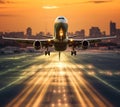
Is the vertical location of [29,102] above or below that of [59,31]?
below

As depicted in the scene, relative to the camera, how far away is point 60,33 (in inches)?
2982

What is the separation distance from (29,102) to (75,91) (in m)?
10.4

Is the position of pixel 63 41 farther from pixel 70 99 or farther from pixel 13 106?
pixel 13 106

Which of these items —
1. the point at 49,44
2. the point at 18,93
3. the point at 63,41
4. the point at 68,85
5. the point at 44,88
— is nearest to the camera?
the point at 18,93

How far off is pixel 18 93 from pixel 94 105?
12.0m

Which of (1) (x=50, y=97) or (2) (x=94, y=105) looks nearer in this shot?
(2) (x=94, y=105)

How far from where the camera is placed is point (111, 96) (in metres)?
42.5

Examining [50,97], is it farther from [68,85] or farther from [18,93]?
[68,85]

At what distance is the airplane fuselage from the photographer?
248 ft

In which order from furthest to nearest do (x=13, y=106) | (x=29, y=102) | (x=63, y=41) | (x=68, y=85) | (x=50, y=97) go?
(x=63, y=41) < (x=68, y=85) < (x=50, y=97) < (x=29, y=102) < (x=13, y=106)

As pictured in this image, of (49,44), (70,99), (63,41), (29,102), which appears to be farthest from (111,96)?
(49,44)

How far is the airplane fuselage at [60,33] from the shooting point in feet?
248

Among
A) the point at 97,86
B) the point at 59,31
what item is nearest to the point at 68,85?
the point at 97,86

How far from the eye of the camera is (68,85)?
54.0m
